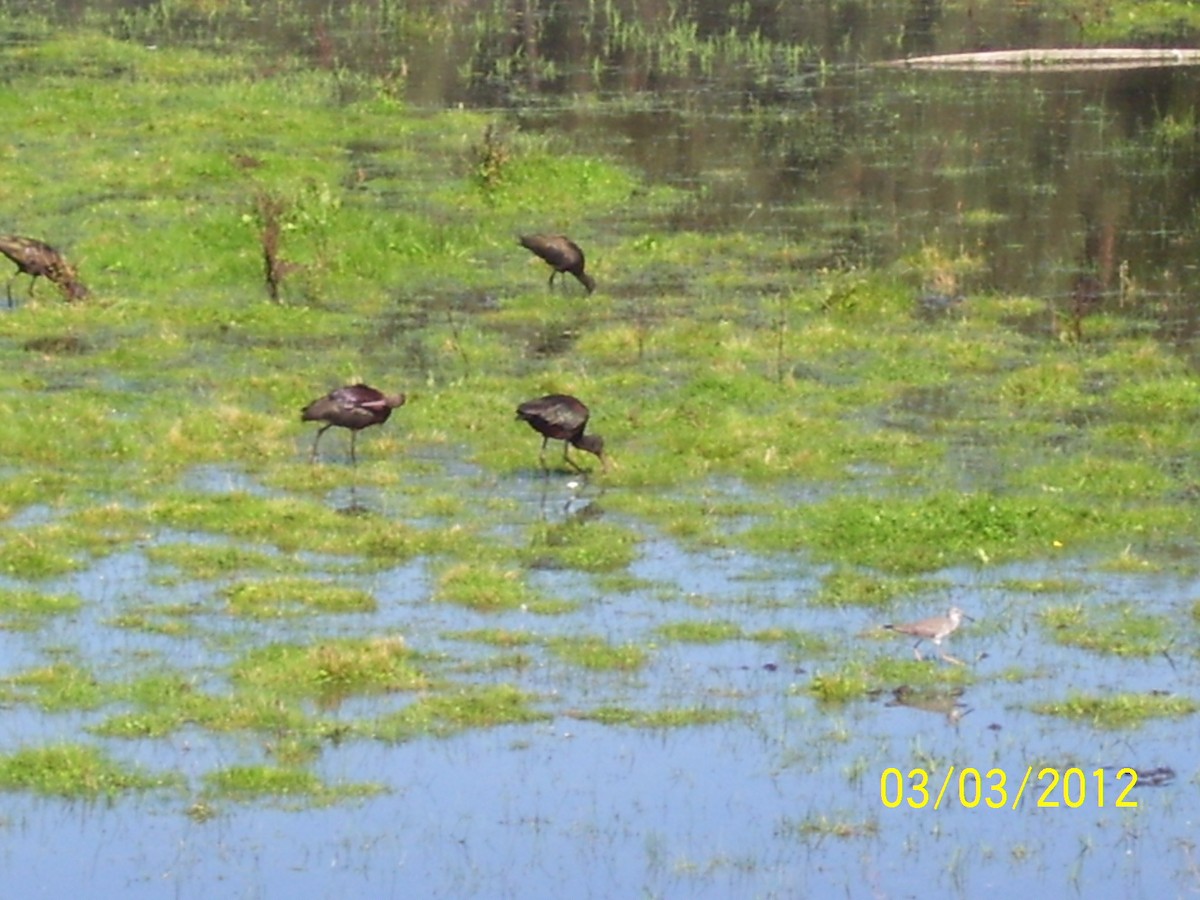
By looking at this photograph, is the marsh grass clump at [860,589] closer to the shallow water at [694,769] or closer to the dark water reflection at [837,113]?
the shallow water at [694,769]

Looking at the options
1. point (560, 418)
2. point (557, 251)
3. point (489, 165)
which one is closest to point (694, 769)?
point (560, 418)

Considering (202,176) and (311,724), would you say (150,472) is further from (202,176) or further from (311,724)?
(202,176)

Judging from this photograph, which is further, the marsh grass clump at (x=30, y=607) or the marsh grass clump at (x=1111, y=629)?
the marsh grass clump at (x=30, y=607)

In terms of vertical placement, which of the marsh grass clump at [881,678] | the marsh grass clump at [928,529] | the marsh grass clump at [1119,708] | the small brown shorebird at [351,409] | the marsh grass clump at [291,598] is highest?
the small brown shorebird at [351,409]

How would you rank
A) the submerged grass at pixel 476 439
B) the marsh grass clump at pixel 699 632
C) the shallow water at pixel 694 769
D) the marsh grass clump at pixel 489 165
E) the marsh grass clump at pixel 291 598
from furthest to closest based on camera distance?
the marsh grass clump at pixel 489 165 < the marsh grass clump at pixel 291 598 < the marsh grass clump at pixel 699 632 < the submerged grass at pixel 476 439 < the shallow water at pixel 694 769

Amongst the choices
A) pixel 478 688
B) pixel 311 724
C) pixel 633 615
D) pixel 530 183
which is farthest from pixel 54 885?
pixel 530 183

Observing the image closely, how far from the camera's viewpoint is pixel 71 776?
1178cm

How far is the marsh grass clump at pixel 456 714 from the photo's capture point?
1253 centimetres

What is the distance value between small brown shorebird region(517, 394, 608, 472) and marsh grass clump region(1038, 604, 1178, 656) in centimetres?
403

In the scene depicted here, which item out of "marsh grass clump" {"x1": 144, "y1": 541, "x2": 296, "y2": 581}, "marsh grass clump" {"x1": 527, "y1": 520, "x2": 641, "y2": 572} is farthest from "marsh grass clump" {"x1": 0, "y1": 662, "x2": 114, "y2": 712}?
"marsh grass clump" {"x1": 527, "y1": 520, "x2": 641, "y2": 572}

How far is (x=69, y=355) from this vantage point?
67.1 ft

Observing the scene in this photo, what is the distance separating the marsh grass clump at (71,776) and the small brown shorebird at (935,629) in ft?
14.1

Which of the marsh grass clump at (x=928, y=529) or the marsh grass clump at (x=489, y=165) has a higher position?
the marsh grass clump at (x=489, y=165)

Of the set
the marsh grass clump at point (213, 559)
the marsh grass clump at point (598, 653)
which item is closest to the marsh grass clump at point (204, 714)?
the marsh grass clump at point (598, 653)
